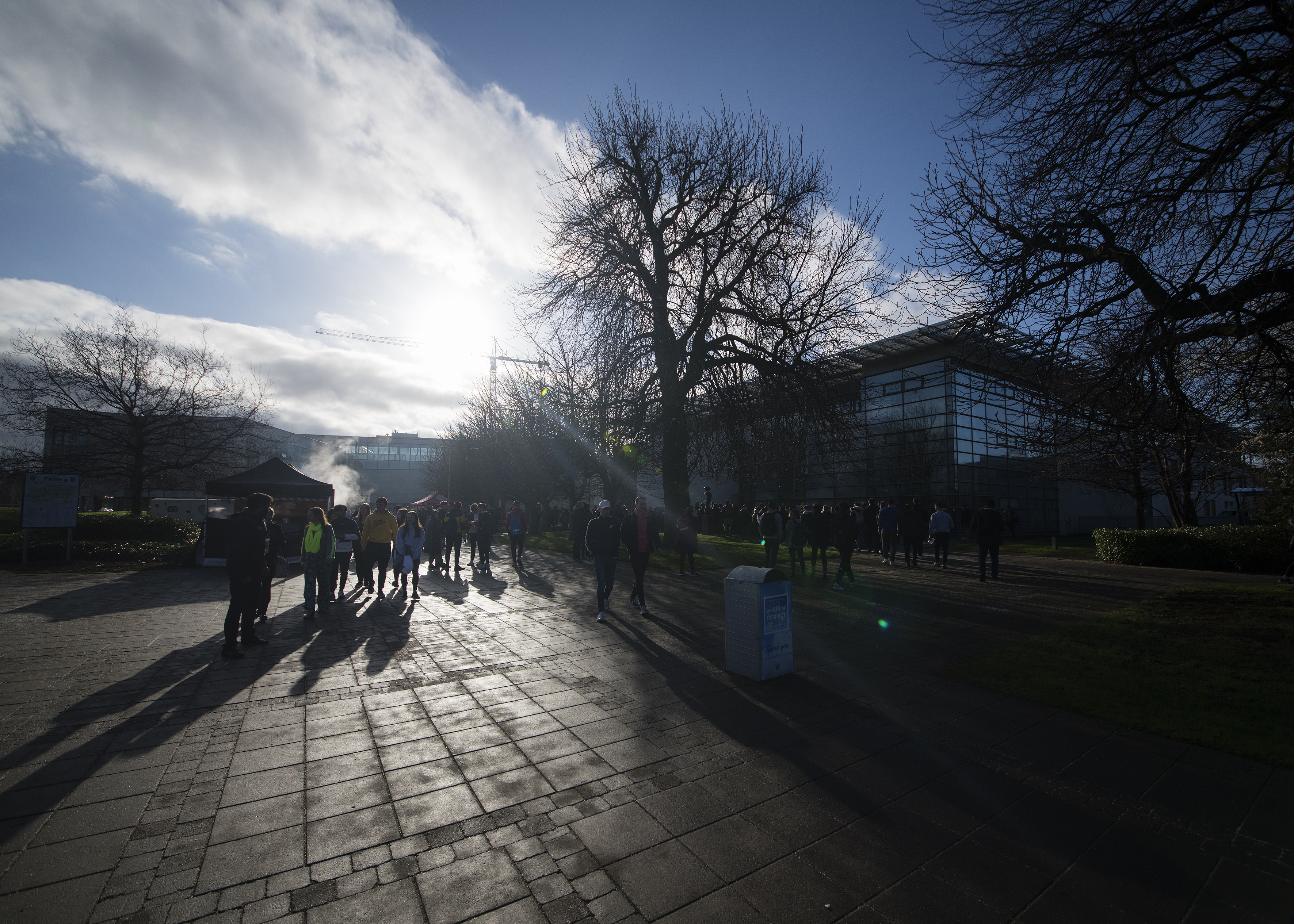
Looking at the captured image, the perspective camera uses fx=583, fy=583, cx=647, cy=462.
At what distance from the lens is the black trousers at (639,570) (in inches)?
347

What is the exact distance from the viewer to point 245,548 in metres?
6.47

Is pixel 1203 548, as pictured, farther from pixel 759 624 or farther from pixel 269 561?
pixel 269 561

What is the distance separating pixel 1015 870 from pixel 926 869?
387 mm

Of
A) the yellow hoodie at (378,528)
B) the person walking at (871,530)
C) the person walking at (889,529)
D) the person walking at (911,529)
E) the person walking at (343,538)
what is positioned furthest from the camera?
the person walking at (871,530)

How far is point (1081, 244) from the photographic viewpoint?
6898 mm

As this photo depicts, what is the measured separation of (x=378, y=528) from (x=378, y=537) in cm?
15

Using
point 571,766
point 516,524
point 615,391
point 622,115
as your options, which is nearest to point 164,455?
point 516,524

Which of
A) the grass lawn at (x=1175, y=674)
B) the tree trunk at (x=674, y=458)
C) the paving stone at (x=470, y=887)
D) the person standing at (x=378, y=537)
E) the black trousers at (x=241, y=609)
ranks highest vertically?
the tree trunk at (x=674, y=458)

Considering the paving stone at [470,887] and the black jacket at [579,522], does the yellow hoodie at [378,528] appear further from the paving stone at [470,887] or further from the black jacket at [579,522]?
the paving stone at [470,887]

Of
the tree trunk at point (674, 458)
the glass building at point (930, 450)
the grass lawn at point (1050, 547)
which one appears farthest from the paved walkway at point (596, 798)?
the glass building at point (930, 450)

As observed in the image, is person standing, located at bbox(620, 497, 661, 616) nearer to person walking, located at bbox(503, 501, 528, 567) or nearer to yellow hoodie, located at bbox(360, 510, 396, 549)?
yellow hoodie, located at bbox(360, 510, 396, 549)

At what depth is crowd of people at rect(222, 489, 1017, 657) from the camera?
673 cm

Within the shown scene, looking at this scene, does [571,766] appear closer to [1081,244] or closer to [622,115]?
[1081,244]

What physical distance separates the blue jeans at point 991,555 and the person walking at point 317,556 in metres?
11.9
